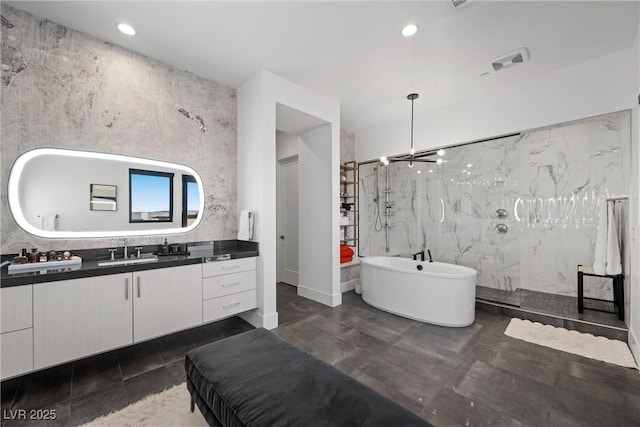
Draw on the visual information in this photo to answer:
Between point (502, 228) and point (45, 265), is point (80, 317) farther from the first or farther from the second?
point (502, 228)

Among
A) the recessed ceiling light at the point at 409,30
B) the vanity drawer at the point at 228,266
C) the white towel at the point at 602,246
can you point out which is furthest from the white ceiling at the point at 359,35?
the vanity drawer at the point at 228,266

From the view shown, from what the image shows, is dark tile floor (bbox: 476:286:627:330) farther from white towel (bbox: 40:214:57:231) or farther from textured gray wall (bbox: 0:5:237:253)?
white towel (bbox: 40:214:57:231)

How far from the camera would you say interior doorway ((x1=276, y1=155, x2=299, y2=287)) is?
16.4ft

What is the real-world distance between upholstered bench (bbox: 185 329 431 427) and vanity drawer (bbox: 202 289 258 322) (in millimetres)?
1106

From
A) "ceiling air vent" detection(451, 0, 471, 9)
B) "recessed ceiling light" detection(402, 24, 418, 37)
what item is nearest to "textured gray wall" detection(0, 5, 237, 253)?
"recessed ceiling light" detection(402, 24, 418, 37)

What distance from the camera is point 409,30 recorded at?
7.91 ft

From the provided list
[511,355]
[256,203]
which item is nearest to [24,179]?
[256,203]

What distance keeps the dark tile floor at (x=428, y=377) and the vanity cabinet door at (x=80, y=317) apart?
0.31 metres

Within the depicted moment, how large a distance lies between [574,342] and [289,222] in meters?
4.24

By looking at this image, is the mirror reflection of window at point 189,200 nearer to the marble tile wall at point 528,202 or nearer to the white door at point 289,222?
the white door at point 289,222

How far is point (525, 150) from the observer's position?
4.23 meters

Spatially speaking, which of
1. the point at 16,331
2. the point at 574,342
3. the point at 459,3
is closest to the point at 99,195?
the point at 16,331

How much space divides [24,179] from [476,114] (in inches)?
204

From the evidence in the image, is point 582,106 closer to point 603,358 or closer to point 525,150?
point 525,150
